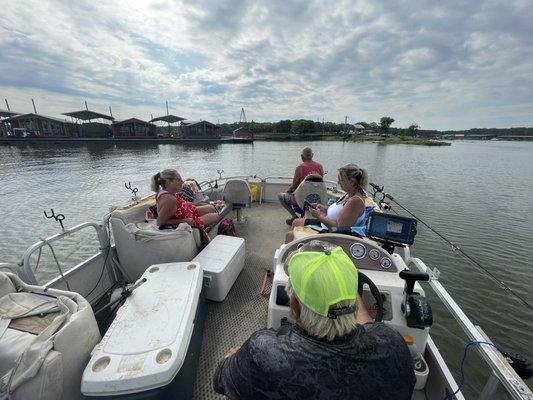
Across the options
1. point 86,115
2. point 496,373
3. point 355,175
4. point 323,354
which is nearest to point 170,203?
point 355,175

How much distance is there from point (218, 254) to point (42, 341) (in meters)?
1.67

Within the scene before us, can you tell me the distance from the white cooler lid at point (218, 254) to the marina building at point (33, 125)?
46322mm

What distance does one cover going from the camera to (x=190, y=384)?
61.1 inches

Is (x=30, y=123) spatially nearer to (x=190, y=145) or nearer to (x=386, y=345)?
(x=190, y=145)

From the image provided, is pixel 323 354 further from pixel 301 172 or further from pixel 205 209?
pixel 301 172

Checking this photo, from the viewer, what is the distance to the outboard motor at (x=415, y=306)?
1426mm

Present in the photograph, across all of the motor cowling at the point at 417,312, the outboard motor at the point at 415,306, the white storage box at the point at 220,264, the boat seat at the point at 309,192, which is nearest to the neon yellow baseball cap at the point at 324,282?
the outboard motor at the point at 415,306

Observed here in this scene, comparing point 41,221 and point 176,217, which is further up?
point 176,217

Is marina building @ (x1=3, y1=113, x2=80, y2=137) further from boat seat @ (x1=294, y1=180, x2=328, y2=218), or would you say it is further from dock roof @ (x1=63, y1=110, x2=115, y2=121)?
boat seat @ (x1=294, y1=180, x2=328, y2=218)

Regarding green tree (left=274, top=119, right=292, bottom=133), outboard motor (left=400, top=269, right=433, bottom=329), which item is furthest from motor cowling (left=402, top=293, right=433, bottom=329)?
green tree (left=274, top=119, right=292, bottom=133)

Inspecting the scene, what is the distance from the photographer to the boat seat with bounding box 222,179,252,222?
446cm

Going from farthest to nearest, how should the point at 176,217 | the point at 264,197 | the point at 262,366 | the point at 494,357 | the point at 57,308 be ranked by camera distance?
1. the point at 264,197
2. the point at 176,217
3. the point at 57,308
4. the point at 494,357
5. the point at 262,366

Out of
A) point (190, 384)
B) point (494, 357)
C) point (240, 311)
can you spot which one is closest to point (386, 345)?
point (494, 357)

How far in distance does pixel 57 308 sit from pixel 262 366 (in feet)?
4.18
